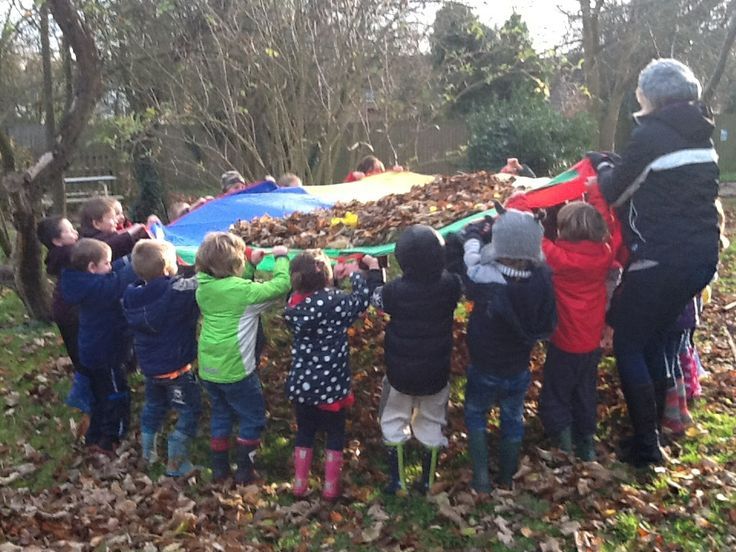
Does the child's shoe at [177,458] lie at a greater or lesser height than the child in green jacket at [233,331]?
lesser

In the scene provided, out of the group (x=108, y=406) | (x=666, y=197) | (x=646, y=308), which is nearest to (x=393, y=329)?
(x=646, y=308)

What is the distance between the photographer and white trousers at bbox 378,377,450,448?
14.9 ft

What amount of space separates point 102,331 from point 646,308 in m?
3.53

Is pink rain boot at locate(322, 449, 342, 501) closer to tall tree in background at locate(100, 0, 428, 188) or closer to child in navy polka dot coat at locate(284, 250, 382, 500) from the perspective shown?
child in navy polka dot coat at locate(284, 250, 382, 500)

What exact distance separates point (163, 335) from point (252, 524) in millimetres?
1330

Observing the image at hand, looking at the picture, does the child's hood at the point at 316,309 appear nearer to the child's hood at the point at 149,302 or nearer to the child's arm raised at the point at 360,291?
the child's arm raised at the point at 360,291

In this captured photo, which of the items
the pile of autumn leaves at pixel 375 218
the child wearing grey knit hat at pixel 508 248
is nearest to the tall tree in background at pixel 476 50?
the pile of autumn leaves at pixel 375 218

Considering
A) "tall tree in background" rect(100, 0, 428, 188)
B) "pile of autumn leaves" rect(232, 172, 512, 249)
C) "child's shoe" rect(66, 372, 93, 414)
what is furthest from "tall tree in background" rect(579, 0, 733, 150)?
"child's shoe" rect(66, 372, 93, 414)

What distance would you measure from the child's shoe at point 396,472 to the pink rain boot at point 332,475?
0.31 metres

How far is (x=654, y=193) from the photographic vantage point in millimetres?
4223

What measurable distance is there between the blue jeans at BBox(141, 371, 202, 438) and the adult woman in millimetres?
2786

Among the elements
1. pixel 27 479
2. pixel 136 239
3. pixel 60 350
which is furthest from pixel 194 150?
pixel 27 479

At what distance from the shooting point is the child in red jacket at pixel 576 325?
4.43 metres

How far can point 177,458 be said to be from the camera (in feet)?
16.5
